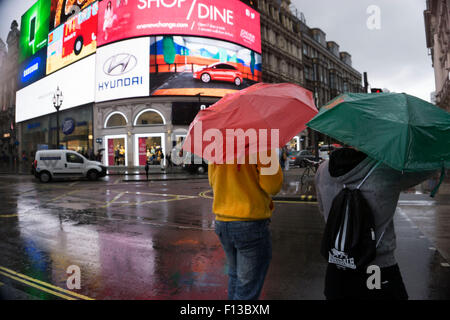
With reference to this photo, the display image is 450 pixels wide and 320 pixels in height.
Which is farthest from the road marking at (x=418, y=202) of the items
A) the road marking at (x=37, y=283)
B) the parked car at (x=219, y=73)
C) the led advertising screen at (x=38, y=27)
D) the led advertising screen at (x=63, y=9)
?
the led advertising screen at (x=38, y=27)

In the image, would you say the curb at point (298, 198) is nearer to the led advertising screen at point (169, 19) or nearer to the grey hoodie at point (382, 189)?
the grey hoodie at point (382, 189)

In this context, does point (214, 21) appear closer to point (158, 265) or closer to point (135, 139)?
point (135, 139)

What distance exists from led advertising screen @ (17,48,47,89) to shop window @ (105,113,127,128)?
19.2 meters

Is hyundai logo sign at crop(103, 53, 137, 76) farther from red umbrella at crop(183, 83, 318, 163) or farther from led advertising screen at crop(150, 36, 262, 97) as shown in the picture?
red umbrella at crop(183, 83, 318, 163)

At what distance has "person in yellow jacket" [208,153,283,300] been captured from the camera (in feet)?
8.14

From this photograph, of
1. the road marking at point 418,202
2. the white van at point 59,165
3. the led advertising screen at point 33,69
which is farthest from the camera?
the led advertising screen at point 33,69

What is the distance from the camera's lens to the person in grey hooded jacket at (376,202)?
6.84ft

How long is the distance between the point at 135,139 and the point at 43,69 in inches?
944

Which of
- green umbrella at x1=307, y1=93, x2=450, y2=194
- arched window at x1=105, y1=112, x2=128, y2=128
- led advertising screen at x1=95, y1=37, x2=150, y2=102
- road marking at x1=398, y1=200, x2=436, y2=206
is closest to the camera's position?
green umbrella at x1=307, y1=93, x2=450, y2=194

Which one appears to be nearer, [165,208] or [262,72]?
[165,208]

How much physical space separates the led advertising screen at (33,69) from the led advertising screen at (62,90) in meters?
0.93

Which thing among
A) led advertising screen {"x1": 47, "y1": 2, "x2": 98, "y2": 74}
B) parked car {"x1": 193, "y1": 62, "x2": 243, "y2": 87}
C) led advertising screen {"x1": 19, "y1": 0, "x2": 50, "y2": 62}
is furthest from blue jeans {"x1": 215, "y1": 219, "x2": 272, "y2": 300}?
led advertising screen {"x1": 19, "y1": 0, "x2": 50, "y2": 62}

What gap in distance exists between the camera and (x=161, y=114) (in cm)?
3416
